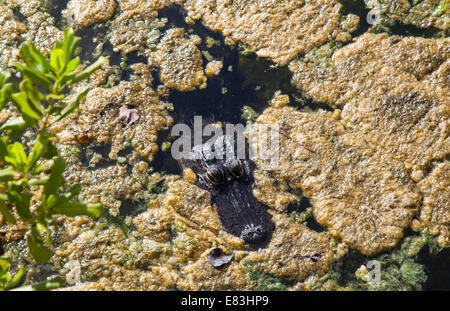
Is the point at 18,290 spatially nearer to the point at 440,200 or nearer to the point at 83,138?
the point at 83,138

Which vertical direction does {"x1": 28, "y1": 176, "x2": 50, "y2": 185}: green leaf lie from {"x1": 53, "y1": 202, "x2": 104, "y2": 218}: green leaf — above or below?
above

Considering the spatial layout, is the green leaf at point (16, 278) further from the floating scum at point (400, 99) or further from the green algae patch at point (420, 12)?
the green algae patch at point (420, 12)

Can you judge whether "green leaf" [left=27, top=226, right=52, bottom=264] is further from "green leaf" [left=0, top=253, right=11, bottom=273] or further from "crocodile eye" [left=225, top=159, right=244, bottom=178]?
"crocodile eye" [left=225, top=159, right=244, bottom=178]

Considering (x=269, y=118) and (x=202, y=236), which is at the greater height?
(x=269, y=118)

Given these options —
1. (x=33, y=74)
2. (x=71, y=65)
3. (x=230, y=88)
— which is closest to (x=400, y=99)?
(x=230, y=88)

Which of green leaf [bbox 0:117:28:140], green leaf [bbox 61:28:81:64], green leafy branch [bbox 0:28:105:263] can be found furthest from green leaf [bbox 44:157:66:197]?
green leaf [bbox 61:28:81:64]

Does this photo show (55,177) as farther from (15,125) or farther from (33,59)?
(33,59)
